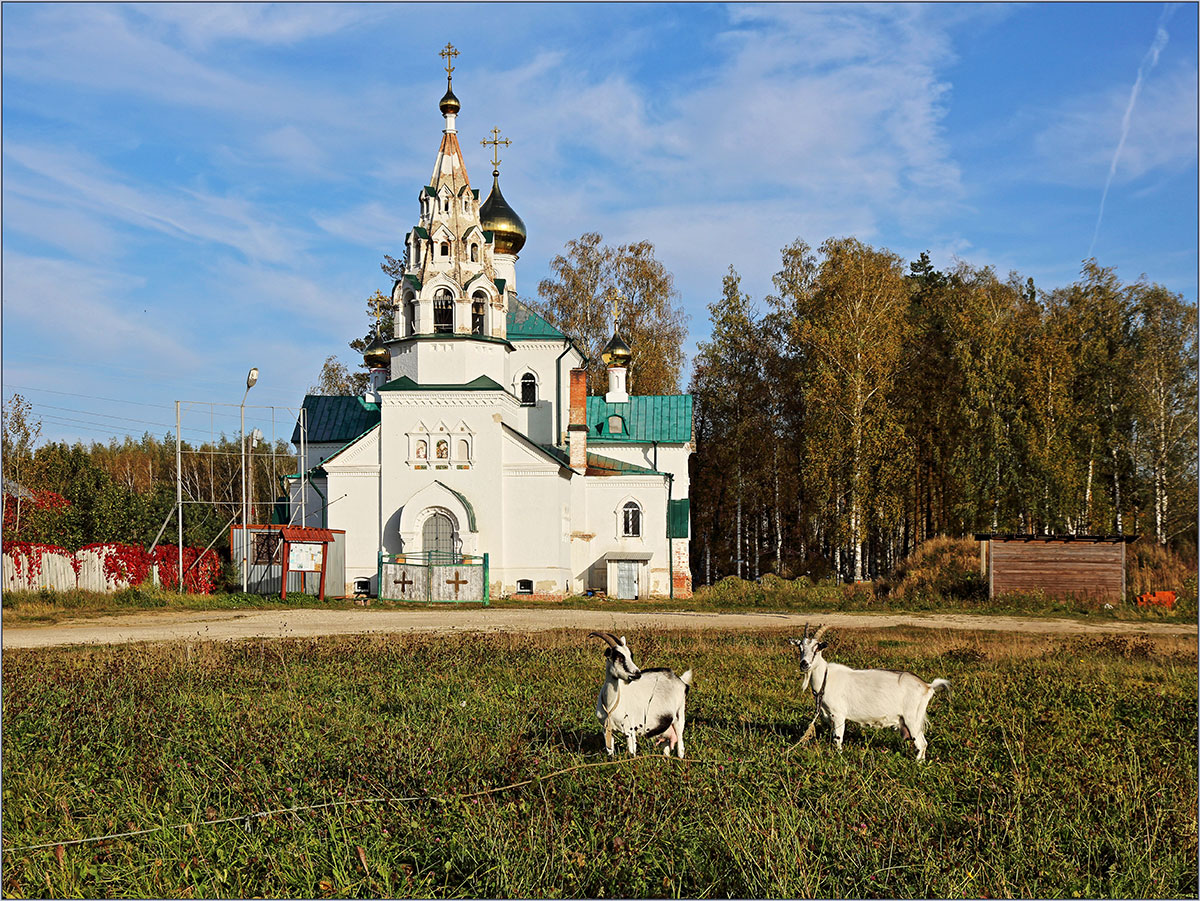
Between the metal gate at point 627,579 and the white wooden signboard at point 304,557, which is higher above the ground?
the white wooden signboard at point 304,557

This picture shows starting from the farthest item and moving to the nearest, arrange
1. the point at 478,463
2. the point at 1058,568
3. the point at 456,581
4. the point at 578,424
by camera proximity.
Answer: the point at 578,424 < the point at 478,463 < the point at 456,581 < the point at 1058,568

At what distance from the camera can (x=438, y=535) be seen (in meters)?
29.9

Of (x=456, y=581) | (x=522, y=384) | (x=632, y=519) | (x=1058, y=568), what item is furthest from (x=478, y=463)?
(x=1058, y=568)

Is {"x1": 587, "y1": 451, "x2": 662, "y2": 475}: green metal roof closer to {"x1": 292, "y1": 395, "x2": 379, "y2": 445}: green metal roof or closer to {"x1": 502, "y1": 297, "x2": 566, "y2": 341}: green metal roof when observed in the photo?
{"x1": 502, "y1": 297, "x2": 566, "y2": 341}: green metal roof

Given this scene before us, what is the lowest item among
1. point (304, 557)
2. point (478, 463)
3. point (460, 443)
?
point (304, 557)

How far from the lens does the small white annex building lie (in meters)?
30.3

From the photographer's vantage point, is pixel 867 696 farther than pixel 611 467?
No

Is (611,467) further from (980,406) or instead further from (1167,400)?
(1167,400)

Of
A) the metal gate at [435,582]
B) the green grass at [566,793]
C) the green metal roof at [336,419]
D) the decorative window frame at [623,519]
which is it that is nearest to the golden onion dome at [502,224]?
the green metal roof at [336,419]

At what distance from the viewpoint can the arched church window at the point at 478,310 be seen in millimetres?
32375

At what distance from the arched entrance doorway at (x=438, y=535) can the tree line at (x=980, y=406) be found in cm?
1329

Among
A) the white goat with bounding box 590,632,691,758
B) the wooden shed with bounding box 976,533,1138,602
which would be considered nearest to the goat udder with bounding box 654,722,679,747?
the white goat with bounding box 590,632,691,758

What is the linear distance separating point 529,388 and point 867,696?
98.8 feet

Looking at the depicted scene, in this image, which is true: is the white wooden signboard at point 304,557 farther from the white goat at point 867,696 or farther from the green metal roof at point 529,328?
the white goat at point 867,696
